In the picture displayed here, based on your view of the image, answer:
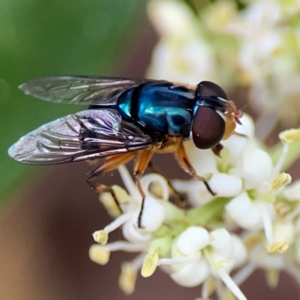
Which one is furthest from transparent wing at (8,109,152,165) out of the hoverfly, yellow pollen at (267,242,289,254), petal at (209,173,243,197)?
yellow pollen at (267,242,289,254)

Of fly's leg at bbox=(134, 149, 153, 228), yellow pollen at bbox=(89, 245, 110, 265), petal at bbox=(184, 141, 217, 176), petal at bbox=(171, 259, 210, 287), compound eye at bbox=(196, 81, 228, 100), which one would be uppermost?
compound eye at bbox=(196, 81, 228, 100)

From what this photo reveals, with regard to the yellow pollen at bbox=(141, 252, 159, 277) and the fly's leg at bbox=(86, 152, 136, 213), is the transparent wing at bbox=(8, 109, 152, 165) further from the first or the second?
the yellow pollen at bbox=(141, 252, 159, 277)

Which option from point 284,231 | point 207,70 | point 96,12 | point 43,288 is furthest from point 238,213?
point 43,288

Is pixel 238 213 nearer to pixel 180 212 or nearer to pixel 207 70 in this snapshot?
pixel 180 212

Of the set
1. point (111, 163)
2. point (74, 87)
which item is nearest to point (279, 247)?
point (111, 163)

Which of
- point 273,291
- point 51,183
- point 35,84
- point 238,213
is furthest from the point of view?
point 51,183

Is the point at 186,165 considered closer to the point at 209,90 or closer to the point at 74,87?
the point at 209,90
